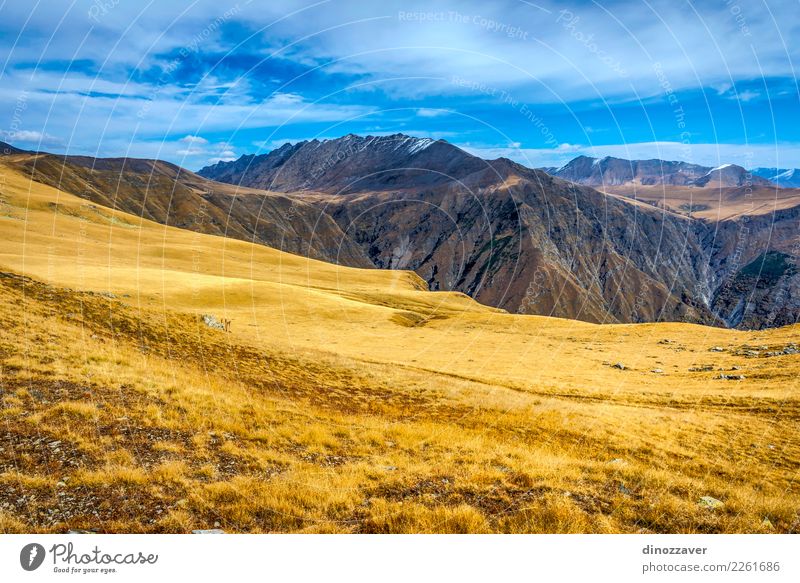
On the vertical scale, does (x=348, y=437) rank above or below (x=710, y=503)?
below

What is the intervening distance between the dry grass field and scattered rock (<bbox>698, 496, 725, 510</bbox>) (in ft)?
0.65

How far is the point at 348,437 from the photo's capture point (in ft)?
53.8

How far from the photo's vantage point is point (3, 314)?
70.1 feet

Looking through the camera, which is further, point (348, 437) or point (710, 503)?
point (348, 437)

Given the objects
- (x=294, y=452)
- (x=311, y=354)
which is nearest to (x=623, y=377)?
(x=311, y=354)

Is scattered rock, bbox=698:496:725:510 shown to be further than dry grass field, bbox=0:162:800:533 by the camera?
Yes

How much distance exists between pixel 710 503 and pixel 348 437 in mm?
11536

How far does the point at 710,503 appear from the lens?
39.4 ft

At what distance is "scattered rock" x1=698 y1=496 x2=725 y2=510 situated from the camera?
38.6 feet

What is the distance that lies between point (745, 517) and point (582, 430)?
32.4 ft

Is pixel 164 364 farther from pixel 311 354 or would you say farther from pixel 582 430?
pixel 582 430

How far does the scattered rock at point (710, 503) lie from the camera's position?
38.6 ft

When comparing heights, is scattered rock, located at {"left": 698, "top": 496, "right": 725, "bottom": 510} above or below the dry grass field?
above

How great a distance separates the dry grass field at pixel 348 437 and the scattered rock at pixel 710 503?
20cm
